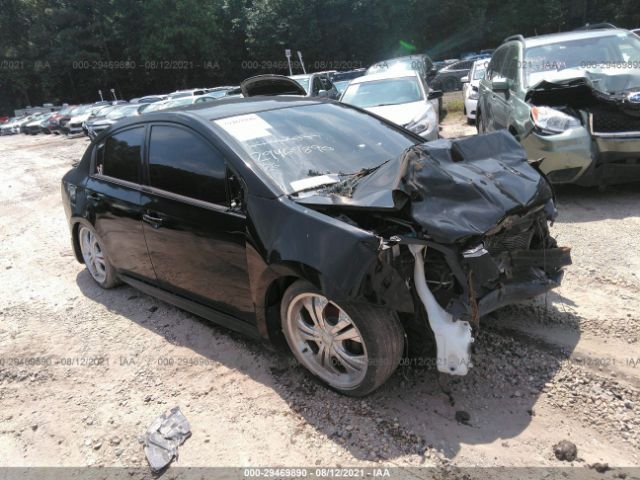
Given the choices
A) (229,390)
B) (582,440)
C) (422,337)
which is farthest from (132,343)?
(582,440)

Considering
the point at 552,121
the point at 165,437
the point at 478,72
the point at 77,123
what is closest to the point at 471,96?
the point at 478,72

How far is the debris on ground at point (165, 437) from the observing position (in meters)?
2.78

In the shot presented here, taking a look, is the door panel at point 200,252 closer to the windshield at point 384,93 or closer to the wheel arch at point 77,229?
the wheel arch at point 77,229

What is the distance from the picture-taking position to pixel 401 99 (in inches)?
368

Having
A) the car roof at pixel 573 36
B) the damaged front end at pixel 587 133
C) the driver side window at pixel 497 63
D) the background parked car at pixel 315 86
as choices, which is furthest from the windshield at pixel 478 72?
the damaged front end at pixel 587 133

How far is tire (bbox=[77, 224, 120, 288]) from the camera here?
4.85m

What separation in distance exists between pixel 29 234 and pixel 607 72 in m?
8.33

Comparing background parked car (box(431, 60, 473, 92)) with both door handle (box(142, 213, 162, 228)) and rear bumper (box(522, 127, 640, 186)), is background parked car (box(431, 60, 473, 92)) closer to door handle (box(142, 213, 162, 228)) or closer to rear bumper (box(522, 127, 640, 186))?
rear bumper (box(522, 127, 640, 186))

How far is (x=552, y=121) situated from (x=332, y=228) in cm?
399

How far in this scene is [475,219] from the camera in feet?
8.75

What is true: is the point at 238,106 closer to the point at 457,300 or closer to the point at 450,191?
the point at 450,191

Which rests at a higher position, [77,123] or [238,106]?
[238,106]

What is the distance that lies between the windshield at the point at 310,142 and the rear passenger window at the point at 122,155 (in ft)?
3.14

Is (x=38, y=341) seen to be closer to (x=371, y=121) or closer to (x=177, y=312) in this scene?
(x=177, y=312)
